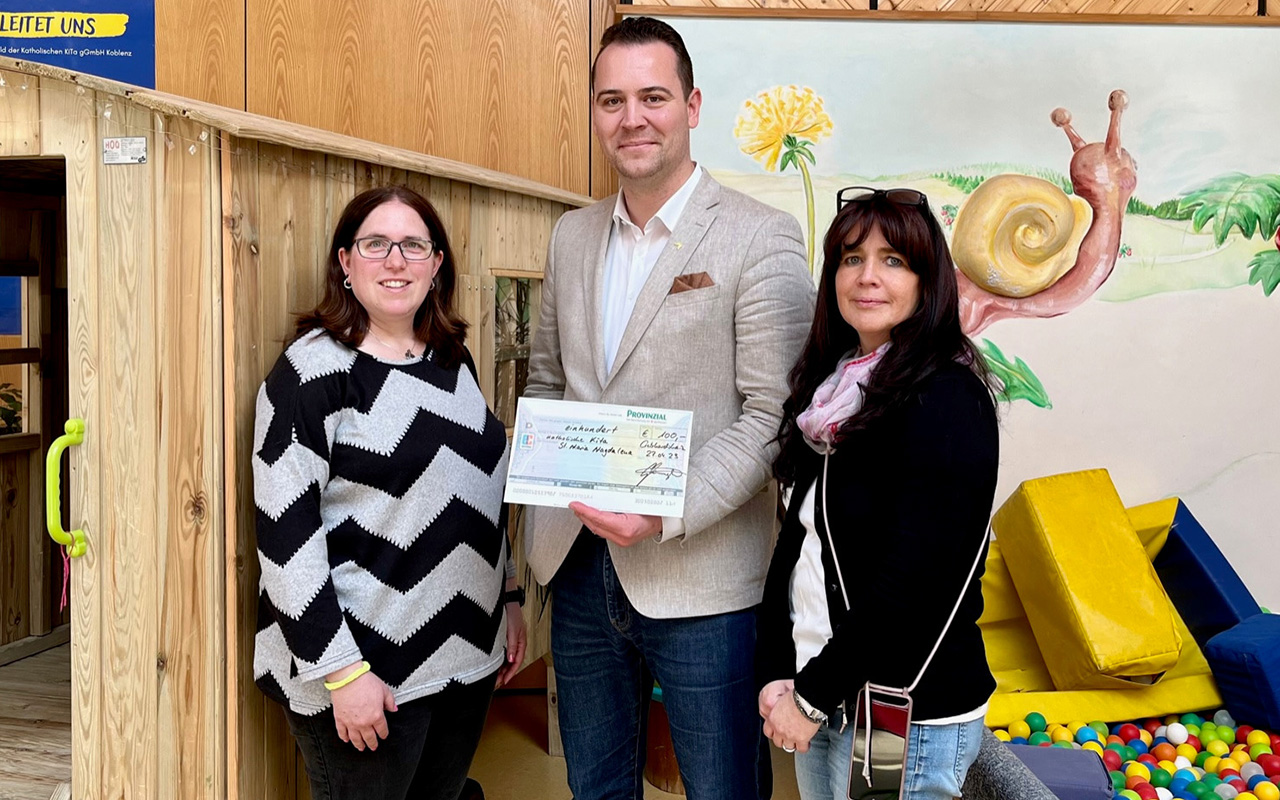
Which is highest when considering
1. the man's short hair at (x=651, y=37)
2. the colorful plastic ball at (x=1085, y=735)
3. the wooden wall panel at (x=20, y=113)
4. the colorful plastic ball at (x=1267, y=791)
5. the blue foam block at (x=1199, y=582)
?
the man's short hair at (x=651, y=37)

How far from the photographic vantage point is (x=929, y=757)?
69.9 inches

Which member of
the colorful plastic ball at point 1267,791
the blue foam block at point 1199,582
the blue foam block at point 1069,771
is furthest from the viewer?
the blue foam block at point 1199,582

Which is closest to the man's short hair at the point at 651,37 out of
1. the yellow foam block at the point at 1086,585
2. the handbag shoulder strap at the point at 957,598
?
the handbag shoulder strap at the point at 957,598

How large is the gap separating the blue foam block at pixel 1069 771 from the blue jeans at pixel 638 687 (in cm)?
84

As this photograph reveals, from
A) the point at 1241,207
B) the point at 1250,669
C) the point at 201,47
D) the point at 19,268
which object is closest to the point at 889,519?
the point at 1250,669

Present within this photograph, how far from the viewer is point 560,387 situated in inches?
97.3

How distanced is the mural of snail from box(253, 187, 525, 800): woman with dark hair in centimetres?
298

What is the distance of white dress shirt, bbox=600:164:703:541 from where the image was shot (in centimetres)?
214

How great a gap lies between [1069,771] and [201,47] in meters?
4.53

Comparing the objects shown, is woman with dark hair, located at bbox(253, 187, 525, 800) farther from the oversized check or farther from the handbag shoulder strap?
the handbag shoulder strap

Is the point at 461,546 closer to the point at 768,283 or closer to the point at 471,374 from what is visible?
the point at 471,374

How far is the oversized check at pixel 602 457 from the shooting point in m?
1.93

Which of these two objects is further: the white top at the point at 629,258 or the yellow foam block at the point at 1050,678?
the yellow foam block at the point at 1050,678

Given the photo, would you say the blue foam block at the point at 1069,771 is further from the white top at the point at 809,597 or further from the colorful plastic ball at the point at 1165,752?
the colorful plastic ball at the point at 1165,752
